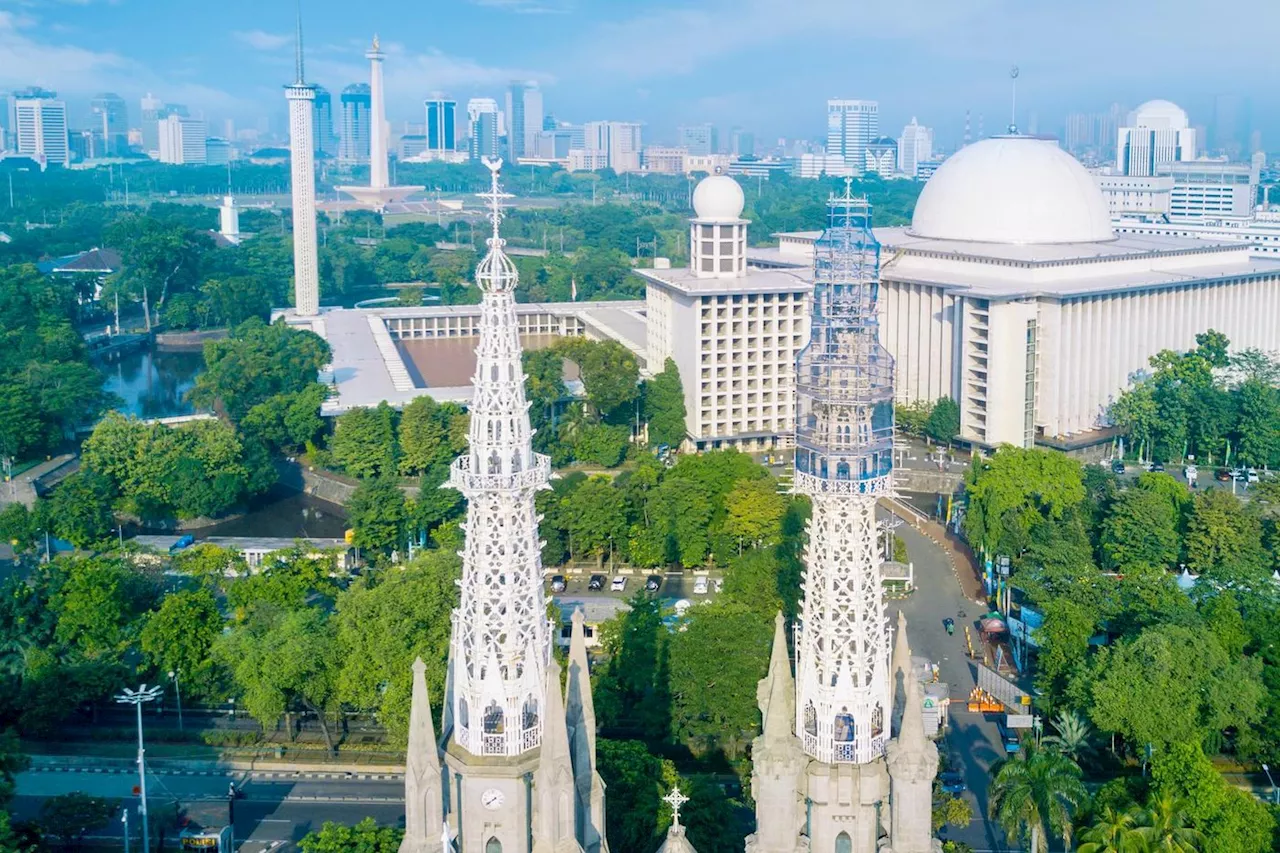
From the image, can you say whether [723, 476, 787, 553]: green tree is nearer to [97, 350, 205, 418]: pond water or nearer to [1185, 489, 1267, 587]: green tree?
[1185, 489, 1267, 587]: green tree

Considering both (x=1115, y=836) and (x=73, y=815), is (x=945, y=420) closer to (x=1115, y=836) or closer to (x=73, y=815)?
(x=1115, y=836)

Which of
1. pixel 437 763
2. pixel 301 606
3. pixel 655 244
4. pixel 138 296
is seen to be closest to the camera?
pixel 437 763

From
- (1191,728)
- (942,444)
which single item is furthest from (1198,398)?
(1191,728)

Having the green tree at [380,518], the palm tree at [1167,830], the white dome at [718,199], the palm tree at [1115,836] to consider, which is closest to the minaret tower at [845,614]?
the palm tree at [1115,836]

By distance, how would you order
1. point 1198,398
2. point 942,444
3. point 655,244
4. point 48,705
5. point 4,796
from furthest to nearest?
point 655,244 → point 942,444 → point 1198,398 → point 48,705 → point 4,796

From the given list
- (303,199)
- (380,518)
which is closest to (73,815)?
(380,518)

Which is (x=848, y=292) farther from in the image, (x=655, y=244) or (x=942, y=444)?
(x=655, y=244)

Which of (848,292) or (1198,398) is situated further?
(1198,398)
